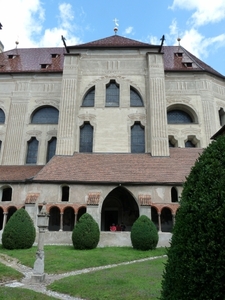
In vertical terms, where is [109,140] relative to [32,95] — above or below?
below

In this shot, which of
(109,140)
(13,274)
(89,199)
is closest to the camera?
(13,274)

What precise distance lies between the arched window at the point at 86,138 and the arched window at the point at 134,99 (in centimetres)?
428

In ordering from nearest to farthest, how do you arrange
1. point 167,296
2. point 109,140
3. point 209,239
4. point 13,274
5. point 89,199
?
point 209,239 → point 167,296 → point 13,274 → point 89,199 → point 109,140

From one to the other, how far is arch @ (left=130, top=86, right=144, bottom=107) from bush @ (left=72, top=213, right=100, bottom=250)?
490 inches

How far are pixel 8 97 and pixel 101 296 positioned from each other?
23.5m

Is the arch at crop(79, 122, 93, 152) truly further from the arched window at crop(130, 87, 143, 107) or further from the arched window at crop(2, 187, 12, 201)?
the arched window at crop(2, 187, 12, 201)

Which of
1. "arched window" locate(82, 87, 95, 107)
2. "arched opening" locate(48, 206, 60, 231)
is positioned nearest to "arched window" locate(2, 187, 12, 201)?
"arched opening" locate(48, 206, 60, 231)

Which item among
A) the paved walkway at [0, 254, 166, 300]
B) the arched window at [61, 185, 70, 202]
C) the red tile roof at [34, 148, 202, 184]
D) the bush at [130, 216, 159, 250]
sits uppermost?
the red tile roof at [34, 148, 202, 184]

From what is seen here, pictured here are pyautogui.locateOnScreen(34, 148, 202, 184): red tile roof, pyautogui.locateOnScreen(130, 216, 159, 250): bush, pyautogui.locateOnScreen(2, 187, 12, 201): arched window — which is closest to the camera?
pyautogui.locateOnScreen(130, 216, 159, 250): bush

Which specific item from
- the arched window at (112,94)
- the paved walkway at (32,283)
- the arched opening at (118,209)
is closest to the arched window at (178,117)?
the arched window at (112,94)

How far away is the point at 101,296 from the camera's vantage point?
695 cm

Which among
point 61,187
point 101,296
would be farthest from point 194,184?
point 61,187

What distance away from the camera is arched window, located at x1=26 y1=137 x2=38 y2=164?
25.0 m

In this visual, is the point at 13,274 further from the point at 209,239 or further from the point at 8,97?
the point at 8,97
